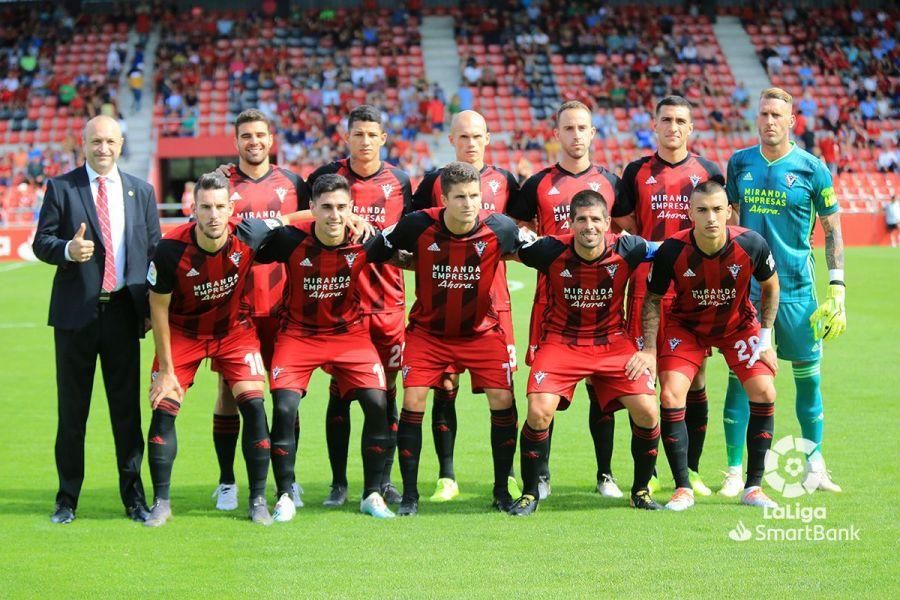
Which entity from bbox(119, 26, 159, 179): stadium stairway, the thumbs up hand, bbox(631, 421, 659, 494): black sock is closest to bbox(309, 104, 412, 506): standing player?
bbox(631, 421, 659, 494): black sock

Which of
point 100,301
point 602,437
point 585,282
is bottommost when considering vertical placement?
point 602,437

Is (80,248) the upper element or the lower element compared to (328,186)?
lower

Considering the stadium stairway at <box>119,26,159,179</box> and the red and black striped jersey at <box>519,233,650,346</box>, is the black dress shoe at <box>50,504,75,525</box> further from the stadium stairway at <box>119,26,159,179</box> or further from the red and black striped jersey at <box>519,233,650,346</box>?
the stadium stairway at <box>119,26,159,179</box>

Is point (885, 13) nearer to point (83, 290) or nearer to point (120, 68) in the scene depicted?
point (120, 68)

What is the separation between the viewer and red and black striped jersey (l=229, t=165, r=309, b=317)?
23.6ft

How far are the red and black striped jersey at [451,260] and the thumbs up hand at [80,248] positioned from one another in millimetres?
1547

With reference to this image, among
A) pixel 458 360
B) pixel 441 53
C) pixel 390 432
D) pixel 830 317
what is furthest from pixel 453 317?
pixel 441 53

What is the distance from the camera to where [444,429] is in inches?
280

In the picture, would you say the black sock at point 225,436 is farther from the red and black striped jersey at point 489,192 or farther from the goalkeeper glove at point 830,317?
the goalkeeper glove at point 830,317

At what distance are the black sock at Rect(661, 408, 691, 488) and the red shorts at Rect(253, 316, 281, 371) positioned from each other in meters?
2.45

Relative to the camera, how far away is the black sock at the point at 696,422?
23.8 feet

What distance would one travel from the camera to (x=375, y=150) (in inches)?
287

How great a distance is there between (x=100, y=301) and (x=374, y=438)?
5.69 ft

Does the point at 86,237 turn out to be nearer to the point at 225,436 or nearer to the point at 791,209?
the point at 225,436
